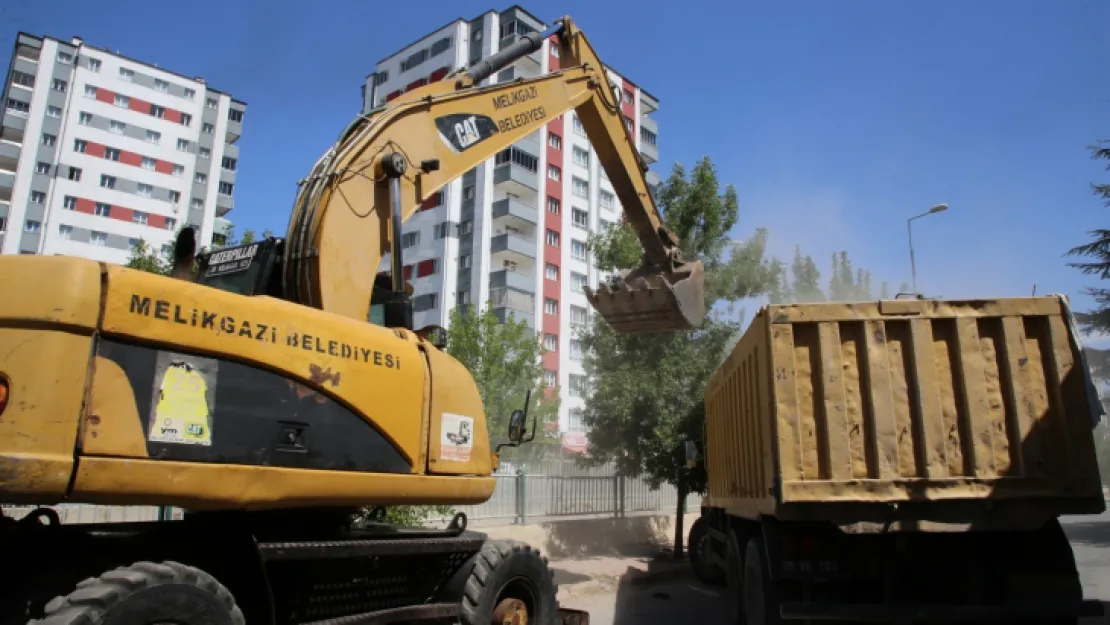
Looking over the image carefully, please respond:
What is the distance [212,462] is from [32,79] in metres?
65.7

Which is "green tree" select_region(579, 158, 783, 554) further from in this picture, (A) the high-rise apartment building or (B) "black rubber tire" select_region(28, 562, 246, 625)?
(A) the high-rise apartment building

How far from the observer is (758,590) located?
587 centimetres

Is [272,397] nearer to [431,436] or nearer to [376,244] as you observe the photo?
[431,436]

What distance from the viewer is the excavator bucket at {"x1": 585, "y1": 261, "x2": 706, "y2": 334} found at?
8.94 meters

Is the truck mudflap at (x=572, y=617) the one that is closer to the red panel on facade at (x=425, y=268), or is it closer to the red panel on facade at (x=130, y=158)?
the red panel on facade at (x=425, y=268)

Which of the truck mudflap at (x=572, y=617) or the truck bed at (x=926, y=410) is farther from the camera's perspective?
the truck mudflap at (x=572, y=617)

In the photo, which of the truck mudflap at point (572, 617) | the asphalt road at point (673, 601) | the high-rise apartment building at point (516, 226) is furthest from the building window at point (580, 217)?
the truck mudflap at point (572, 617)

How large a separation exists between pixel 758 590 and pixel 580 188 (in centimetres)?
4641

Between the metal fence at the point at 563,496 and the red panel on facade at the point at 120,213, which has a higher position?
the red panel on facade at the point at 120,213

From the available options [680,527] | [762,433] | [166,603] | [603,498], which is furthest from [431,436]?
→ [603,498]

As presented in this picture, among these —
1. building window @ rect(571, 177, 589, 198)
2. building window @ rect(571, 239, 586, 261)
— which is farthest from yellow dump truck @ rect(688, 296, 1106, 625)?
Answer: building window @ rect(571, 177, 589, 198)

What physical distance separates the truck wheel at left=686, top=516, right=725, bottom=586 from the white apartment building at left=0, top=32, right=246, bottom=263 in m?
49.6

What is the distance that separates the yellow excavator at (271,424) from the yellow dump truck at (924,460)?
205 cm

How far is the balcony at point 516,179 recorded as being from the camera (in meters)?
45.3
